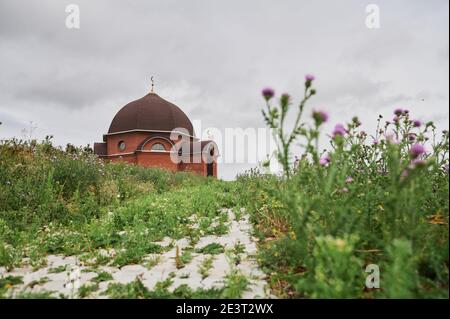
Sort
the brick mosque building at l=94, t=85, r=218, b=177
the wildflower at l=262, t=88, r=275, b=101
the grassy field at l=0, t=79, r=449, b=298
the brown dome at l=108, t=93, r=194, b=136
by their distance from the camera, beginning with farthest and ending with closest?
1. the brown dome at l=108, t=93, r=194, b=136
2. the brick mosque building at l=94, t=85, r=218, b=177
3. the wildflower at l=262, t=88, r=275, b=101
4. the grassy field at l=0, t=79, r=449, b=298

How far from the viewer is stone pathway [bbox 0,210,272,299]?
2.89 m

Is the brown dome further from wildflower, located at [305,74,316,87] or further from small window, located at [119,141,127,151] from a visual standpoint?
wildflower, located at [305,74,316,87]

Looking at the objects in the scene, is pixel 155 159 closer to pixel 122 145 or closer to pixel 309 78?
pixel 122 145

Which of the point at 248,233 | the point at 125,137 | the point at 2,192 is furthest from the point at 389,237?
the point at 125,137

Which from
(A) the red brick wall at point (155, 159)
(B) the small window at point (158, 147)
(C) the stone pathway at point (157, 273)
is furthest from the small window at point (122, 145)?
(C) the stone pathway at point (157, 273)

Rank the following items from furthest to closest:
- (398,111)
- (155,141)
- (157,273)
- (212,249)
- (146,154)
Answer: (155,141)
(146,154)
(212,249)
(398,111)
(157,273)

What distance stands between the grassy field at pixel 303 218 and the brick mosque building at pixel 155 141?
658 inches

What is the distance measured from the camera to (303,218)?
230cm

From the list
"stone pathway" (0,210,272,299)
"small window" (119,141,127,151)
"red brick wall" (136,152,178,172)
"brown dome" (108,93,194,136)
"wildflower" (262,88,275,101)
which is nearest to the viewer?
"wildflower" (262,88,275,101)

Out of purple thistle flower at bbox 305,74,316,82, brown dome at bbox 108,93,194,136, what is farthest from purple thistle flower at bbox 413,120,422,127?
brown dome at bbox 108,93,194,136

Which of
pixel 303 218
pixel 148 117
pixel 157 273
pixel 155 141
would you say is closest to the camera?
pixel 303 218

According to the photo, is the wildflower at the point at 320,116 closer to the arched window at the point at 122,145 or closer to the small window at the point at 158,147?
the small window at the point at 158,147

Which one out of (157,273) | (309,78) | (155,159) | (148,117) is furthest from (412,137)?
(148,117)

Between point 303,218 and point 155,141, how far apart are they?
24.4 meters
